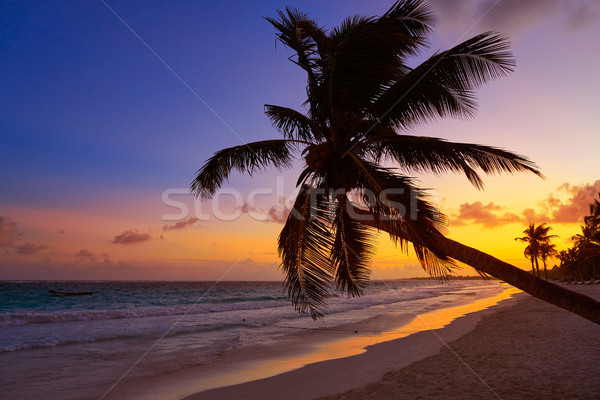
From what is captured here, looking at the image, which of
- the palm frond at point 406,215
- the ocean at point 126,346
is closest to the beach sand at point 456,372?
the palm frond at point 406,215

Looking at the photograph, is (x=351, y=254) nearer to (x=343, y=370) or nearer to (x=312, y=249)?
(x=312, y=249)

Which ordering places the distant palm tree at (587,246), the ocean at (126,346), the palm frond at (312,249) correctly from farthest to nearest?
the distant palm tree at (587,246) < the ocean at (126,346) < the palm frond at (312,249)

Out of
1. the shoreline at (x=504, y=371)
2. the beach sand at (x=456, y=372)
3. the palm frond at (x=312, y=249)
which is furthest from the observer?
the palm frond at (x=312, y=249)

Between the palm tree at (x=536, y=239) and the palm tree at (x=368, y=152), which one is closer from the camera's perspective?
the palm tree at (x=368, y=152)

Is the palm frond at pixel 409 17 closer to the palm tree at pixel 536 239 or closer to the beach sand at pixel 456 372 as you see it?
the beach sand at pixel 456 372

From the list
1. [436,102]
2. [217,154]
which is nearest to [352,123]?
[436,102]

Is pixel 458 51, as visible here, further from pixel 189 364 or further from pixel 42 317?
pixel 42 317

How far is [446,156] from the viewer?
5.96 meters

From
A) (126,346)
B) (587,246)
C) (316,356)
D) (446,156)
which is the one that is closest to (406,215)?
(446,156)

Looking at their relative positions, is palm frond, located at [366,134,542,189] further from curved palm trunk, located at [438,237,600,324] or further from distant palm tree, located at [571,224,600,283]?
distant palm tree, located at [571,224,600,283]

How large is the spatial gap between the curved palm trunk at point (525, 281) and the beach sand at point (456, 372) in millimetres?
2272

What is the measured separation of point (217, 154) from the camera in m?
7.76

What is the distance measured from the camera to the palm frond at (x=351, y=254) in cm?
716

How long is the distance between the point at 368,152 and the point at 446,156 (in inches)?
73.3
